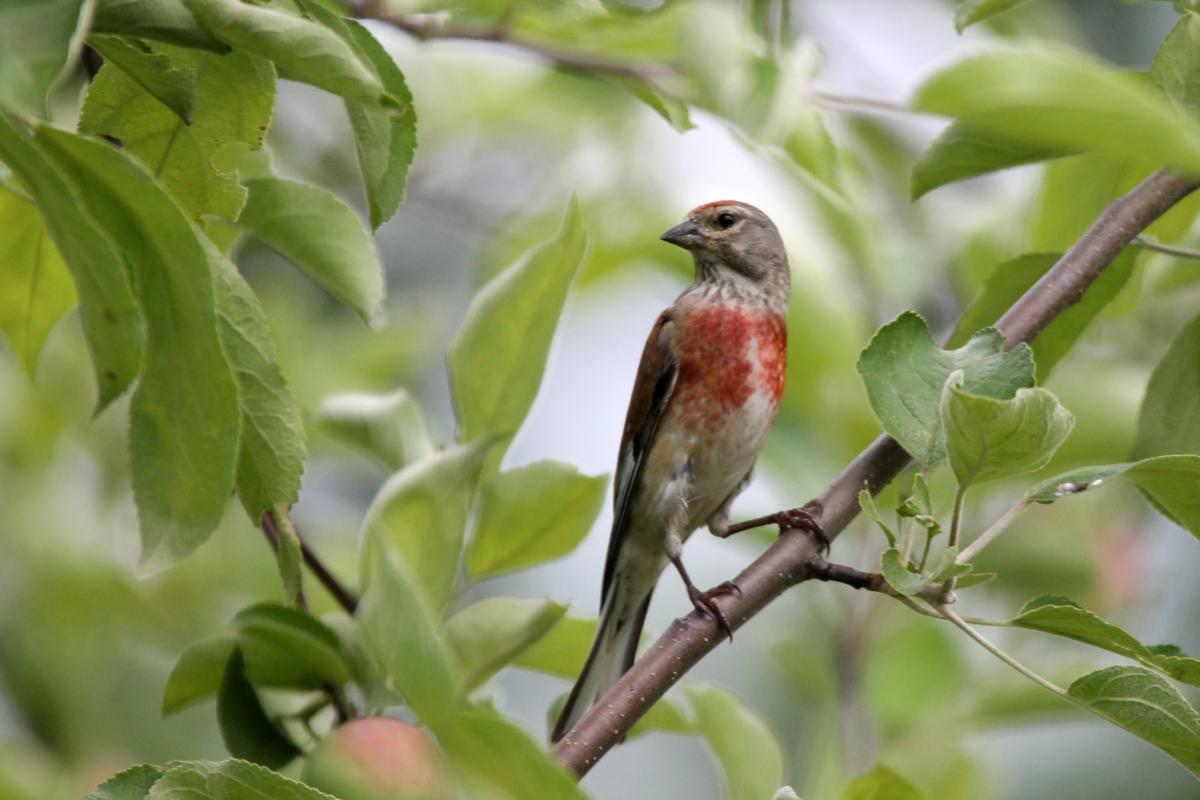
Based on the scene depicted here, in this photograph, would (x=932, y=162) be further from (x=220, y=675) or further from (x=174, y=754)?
(x=174, y=754)

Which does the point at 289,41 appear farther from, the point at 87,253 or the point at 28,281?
the point at 28,281

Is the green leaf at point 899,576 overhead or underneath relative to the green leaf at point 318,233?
overhead

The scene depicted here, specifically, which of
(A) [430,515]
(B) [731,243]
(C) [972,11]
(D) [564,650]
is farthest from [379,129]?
(B) [731,243]

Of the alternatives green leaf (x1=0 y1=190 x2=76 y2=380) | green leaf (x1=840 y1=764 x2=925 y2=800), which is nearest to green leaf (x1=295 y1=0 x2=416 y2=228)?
green leaf (x1=0 y1=190 x2=76 y2=380)

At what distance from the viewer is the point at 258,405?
1.96 meters

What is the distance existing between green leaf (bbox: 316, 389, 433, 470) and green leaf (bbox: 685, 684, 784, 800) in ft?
2.13

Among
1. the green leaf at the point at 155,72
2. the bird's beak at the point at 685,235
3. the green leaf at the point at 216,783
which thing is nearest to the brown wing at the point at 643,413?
the bird's beak at the point at 685,235

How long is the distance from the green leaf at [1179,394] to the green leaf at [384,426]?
1.24 meters

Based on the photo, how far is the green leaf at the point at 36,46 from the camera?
1.35 meters

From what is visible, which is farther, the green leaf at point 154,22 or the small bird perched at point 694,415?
the small bird perched at point 694,415

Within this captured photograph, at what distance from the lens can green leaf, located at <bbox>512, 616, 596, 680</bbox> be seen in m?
2.56

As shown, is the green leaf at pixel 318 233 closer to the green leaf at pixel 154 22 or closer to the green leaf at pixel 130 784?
the green leaf at pixel 154 22

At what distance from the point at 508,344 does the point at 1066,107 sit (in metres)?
1.34

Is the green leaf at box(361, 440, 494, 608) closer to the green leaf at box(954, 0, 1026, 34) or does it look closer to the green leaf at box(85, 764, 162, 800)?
the green leaf at box(85, 764, 162, 800)
